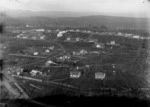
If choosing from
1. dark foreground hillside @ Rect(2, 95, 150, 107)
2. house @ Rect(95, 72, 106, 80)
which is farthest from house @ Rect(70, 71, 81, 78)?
dark foreground hillside @ Rect(2, 95, 150, 107)

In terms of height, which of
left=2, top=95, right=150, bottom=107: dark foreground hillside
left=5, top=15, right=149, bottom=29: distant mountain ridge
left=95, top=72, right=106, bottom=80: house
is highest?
left=5, top=15, right=149, bottom=29: distant mountain ridge

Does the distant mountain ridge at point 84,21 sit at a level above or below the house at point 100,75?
above

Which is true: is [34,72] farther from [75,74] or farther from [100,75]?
[100,75]

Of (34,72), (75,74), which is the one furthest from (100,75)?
(34,72)

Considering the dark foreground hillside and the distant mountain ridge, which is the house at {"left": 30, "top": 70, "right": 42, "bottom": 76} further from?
the distant mountain ridge

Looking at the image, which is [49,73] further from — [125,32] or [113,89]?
[125,32]

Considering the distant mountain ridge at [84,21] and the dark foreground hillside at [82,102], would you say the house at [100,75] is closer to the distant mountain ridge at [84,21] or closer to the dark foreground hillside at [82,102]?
the dark foreground hillside at [82,102]

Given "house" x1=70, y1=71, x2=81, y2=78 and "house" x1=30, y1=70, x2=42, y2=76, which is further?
"house" x1=30, y1=70, x2=42, y2=76

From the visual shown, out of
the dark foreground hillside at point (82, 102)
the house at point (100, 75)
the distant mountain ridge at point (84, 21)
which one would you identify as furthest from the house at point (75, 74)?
the distant mountain ridge at point (84, 21)

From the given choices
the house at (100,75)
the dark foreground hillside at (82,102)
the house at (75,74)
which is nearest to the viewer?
the dark foreground hillside at (82,102)

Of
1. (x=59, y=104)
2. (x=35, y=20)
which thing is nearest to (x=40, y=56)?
(x=59, y=104)

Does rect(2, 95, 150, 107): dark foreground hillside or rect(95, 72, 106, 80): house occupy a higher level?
rect(95, 72, 106, 80): house

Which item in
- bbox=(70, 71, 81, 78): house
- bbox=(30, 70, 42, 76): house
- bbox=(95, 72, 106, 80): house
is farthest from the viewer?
bbox=(30, 70, 42, 76): house
